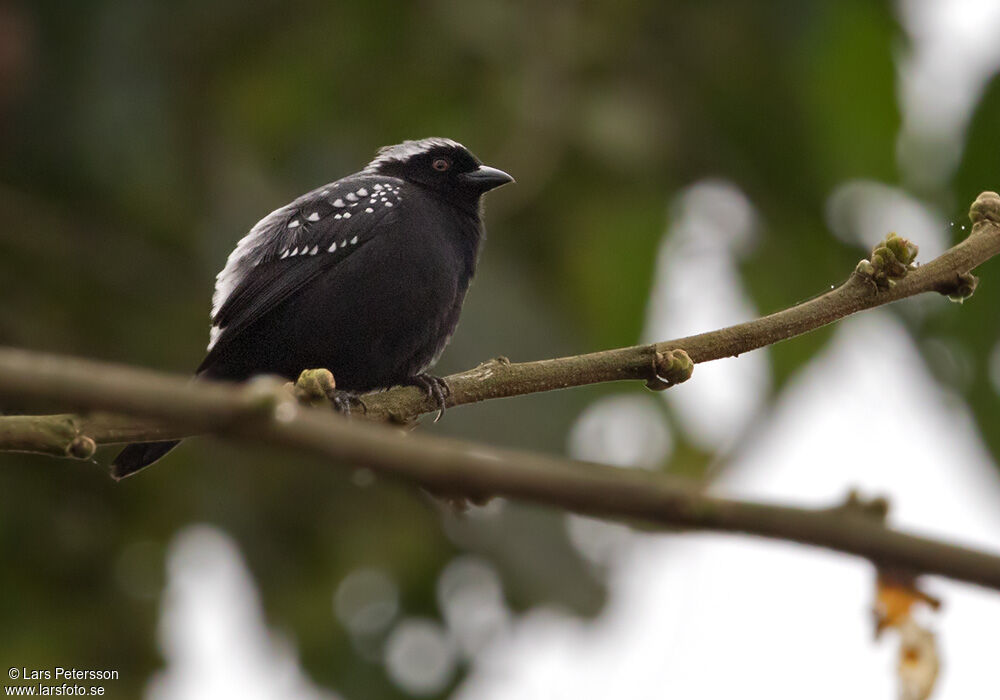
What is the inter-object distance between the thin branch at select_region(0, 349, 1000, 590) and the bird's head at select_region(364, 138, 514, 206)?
3375 mm

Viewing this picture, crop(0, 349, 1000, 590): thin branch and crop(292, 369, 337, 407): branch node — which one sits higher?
crop(292, 369, 337, 407): branch node

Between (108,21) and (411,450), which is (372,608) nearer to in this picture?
(108,21)

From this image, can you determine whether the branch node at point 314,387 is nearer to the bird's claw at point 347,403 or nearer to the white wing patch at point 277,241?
the bird's claw at point 347,403

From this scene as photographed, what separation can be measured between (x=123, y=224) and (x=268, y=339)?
2.21 meters

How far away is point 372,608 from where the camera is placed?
6.28 m

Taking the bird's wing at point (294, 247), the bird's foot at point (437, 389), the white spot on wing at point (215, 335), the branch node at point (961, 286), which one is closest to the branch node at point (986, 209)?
the branch node at point (961, 286)

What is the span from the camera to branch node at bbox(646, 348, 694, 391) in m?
2.88

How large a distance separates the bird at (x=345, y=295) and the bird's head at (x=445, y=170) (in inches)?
9.4

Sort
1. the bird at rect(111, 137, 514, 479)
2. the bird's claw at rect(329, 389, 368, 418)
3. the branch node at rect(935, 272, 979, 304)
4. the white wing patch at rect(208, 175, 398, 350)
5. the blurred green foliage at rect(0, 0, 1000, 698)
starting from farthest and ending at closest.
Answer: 1. the blurred green foliage at rect(0, 0, 1000, 698)
2. the white wing patch at rect(208, 175, 398, 350)
3. the bird at rect(111, 137, 514, 479)
4. the bird's claw at rect(329, 389, 368, 418)
5. the branch node at rect(935, 272, 979, 304)

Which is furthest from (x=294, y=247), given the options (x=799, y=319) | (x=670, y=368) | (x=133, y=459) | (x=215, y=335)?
(x=799, y=319)

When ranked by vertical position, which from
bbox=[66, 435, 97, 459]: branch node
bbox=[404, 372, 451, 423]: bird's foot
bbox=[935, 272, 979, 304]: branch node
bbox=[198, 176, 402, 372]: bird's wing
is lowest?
bbox=[66, 435, 97, 459]: branch node

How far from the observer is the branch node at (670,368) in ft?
9.45

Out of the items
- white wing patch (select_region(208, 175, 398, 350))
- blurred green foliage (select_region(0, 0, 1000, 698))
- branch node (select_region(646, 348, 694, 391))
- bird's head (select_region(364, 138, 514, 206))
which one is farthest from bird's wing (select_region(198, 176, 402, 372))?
branch node (select_region(646, 348, 694, 391))

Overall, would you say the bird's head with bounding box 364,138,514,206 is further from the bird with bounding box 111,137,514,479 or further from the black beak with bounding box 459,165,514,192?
the bird with bounding box 111,137,514,479
